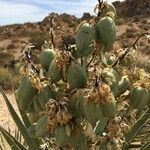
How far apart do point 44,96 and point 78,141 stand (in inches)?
8.6

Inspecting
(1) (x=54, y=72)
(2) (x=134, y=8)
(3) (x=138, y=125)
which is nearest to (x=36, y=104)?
(1) (x=54, y=72)

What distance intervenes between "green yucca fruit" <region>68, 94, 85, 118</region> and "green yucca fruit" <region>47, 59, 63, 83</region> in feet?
0.36

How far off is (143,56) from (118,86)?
26259mm

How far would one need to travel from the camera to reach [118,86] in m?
2.06

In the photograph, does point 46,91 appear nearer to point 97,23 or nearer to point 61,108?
point 61,108

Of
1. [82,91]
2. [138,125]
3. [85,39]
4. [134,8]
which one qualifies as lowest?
[134,8]

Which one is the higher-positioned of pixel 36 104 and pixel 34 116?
pixel 36 104

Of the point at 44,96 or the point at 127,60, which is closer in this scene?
the point at 44,96

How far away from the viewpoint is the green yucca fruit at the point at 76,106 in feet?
6.08

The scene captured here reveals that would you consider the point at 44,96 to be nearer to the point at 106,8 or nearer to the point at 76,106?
the point at 76,106

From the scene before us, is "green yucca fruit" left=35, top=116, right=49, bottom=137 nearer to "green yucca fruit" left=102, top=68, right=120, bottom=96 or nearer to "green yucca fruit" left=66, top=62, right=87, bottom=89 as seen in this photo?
"green yucca fruit" left=66, top=62, right=87, bottom=89

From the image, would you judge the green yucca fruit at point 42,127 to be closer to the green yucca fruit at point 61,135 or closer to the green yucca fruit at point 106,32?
the green yucca fruit at point 61,135

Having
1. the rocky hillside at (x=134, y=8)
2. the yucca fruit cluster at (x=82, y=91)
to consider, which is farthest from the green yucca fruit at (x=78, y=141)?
the rocky hillside at (x=134, y=8)

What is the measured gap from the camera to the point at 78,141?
1929 millimetres
